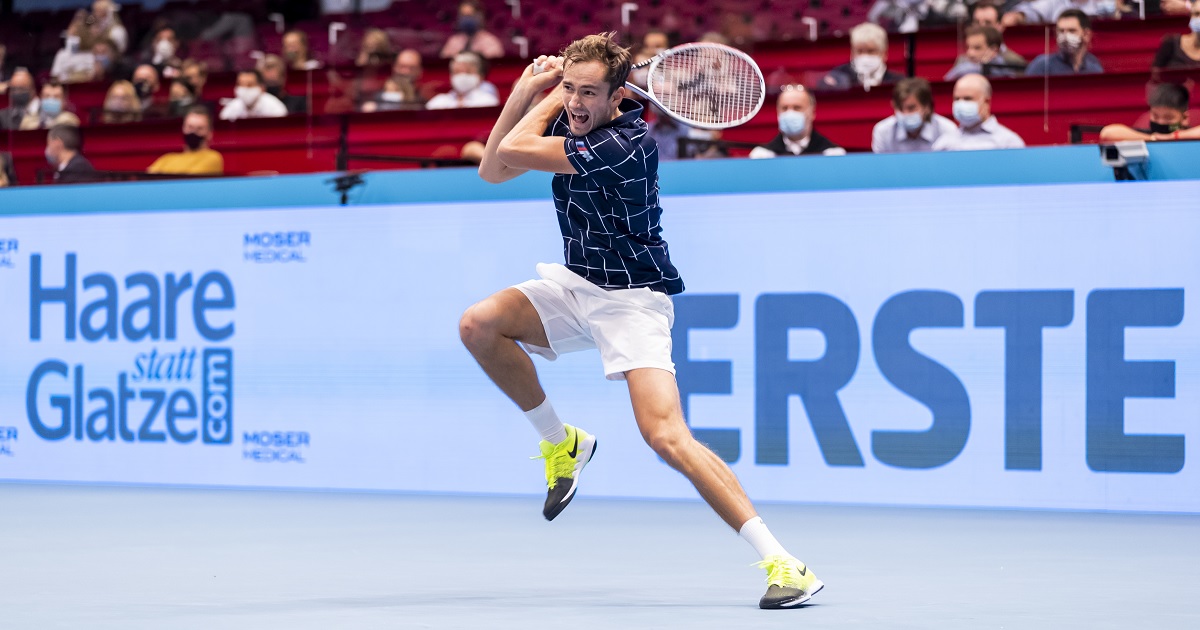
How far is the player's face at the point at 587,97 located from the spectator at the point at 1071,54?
4287 millimetres

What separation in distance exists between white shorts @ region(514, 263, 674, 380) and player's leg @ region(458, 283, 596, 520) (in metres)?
0.02

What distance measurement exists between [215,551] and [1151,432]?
4257 millimetres

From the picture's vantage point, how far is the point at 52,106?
11938mm

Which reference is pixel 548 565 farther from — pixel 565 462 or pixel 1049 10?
pixel 1049 10

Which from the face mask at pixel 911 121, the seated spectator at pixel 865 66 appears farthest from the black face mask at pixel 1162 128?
the seated spectator at pixel 865 66

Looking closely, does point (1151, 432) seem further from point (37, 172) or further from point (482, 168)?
point (37, 172)

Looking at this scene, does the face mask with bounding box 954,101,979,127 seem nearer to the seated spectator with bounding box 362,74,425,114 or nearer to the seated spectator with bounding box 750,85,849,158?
the seated spectator with bounding box 750,85,849,158

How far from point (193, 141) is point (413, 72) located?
155 centimetres

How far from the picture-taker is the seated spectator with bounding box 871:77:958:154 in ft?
29.1

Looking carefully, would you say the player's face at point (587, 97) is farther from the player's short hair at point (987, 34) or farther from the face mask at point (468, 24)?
the face mask at point (468, 24)

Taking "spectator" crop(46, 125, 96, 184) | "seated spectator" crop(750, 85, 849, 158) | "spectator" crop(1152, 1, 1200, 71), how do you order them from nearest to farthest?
"spectator" crop(1152, 1, 1200, 71)
"seated spectator" crop(750, 85, 849, 158)
"spectator" crop(46, 125, 96, 184)

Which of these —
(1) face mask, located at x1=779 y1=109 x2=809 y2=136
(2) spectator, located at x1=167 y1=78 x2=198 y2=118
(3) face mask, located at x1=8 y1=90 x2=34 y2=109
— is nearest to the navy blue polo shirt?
(1) face mask, located at x1=779 y1=109 x2=809 y2=136

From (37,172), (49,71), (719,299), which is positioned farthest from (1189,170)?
(49,71)

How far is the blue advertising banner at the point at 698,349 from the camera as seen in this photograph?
7.53 m
